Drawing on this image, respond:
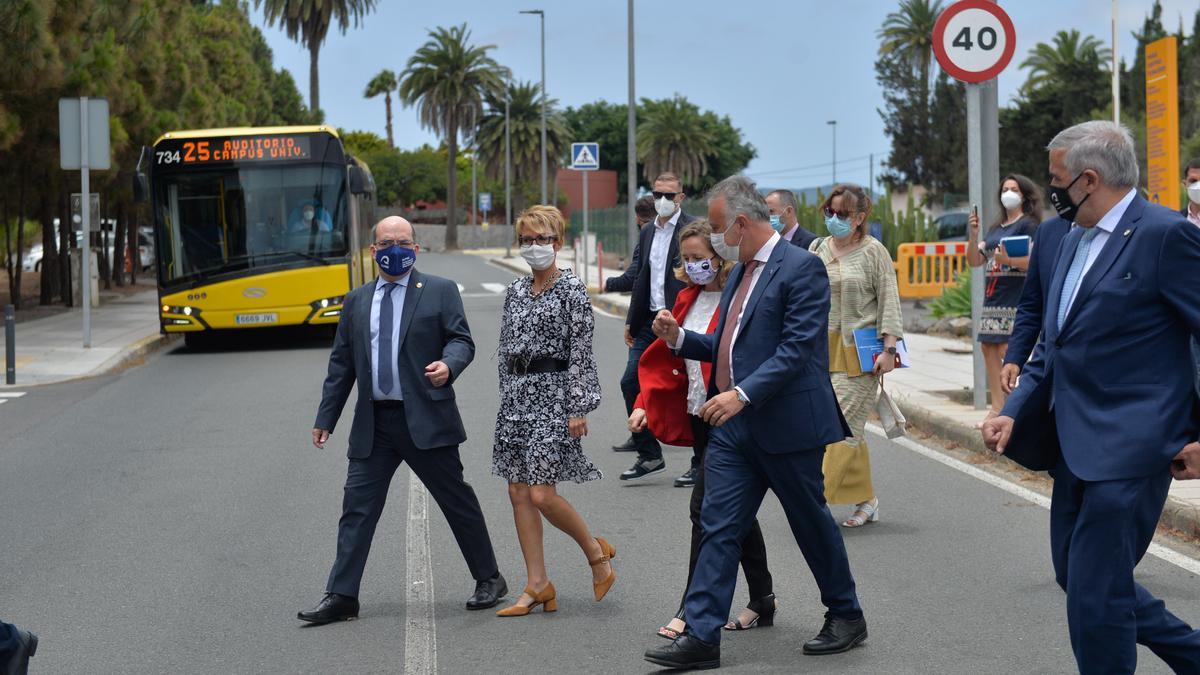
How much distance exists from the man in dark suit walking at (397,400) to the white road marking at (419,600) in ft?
0.84

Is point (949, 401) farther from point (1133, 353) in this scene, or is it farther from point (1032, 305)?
point (1133, 353)

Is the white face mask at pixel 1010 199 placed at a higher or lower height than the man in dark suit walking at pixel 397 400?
higher

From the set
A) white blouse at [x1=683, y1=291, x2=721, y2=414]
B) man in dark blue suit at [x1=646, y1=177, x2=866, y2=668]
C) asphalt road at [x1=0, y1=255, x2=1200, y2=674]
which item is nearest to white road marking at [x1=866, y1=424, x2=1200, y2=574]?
asphalt road at [x1=0, y1=255, x2=1200, y2=674]

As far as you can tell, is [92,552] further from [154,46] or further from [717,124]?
[717,124]

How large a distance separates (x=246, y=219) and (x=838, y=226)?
1441cm

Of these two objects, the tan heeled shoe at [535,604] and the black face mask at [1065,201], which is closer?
the black face mask at [1065,201]

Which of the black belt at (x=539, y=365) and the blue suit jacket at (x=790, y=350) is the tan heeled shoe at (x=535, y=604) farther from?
the blue suit jacket at (x=790, y=350)

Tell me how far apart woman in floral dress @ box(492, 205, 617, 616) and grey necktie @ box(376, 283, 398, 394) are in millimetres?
492

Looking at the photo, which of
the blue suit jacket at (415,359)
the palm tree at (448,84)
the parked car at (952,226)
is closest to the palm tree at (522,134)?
the palm tree at (448,84)

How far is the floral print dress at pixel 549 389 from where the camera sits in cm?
633

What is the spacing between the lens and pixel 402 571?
23.9ft

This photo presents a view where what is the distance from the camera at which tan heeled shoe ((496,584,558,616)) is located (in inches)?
252

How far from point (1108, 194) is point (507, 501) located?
→ 210 inches

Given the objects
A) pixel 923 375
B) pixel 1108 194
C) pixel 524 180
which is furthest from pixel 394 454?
pixel 524 180
